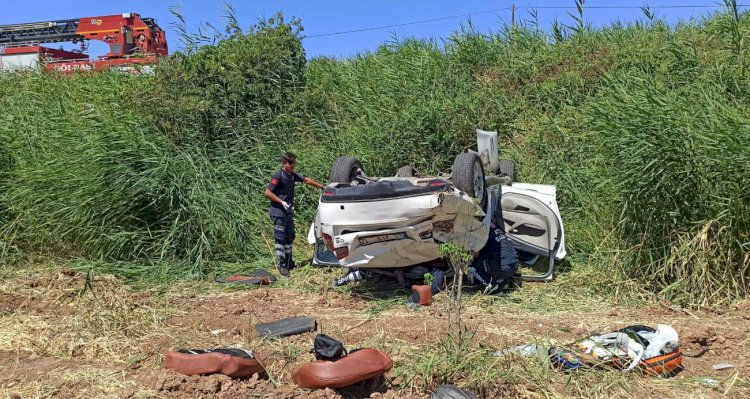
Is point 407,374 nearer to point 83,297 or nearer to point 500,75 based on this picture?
point 83,297

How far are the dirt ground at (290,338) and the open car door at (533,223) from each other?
1.88 feet

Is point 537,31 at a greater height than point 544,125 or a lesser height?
greater

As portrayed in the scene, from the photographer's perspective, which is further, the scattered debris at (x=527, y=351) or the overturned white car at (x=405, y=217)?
the overturned white car at (x=405, y=217)

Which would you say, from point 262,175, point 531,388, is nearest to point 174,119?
point 262,175

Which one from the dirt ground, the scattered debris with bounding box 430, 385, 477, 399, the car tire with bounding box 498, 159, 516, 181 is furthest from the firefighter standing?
the scattered debris with bounding box 430, 385, 477, 399

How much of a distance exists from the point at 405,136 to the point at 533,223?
12.5ft

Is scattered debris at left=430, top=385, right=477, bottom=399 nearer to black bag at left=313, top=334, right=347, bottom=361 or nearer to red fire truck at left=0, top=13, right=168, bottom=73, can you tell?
black bag at left=313, top=334, right=347, bottom=361

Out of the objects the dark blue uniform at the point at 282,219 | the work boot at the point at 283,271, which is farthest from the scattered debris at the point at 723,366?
the dark blue uniform at the point at 282,219

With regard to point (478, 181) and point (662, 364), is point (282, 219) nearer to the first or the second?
point (478, 181)

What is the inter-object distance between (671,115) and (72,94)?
11.6 meters

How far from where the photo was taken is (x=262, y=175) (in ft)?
33.8

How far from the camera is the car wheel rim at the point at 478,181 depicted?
6188 mm

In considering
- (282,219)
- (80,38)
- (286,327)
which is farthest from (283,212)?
(80,38)

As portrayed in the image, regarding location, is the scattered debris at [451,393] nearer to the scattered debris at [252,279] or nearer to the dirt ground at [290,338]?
the dirt ground at [290,338]
